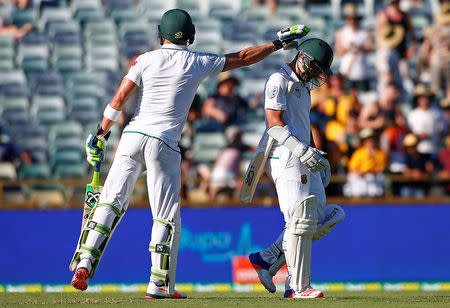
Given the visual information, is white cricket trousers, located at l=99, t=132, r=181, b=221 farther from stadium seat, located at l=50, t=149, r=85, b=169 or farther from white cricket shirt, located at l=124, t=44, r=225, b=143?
stadium seat, located at l=50, t=149, r=85, b=169

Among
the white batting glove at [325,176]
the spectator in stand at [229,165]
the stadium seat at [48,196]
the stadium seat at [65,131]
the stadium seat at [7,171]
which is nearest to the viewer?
the white batting glove at [325,176]

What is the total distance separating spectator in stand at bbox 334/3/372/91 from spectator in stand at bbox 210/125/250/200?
3.02 m

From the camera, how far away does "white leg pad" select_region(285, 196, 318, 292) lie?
778 cm

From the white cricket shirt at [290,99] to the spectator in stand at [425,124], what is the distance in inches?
268

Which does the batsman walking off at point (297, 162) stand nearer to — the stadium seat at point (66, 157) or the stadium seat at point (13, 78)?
the stadium seat at point (66, 157)

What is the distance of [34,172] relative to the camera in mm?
14711

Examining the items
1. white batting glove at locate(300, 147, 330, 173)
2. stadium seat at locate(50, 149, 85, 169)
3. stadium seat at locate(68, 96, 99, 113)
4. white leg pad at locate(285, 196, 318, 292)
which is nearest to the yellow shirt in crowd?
stadium seat at locate(50, 149, 85, 169)

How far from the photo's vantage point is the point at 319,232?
8039 millimetres

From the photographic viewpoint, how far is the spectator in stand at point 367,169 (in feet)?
42.7

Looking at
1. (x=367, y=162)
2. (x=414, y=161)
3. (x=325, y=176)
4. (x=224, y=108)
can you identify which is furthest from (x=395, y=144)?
(x=325, y=176)

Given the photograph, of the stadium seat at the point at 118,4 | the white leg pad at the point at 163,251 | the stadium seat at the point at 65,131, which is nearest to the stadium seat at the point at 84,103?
the stadium seat at the point at 65,131

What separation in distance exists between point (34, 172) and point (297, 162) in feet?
25.5

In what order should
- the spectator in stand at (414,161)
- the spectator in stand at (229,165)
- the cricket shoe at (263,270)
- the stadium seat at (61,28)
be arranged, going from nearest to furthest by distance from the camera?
the cricket shoe at (263,270) → the spectator in stand at (229,165) → the spectator in stand at (414,161) → the stadium seat at (61,28)

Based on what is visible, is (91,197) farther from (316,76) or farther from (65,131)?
(65,131)
